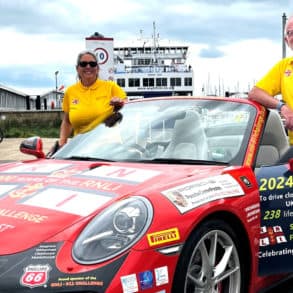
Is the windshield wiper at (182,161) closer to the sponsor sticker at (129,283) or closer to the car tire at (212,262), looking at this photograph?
the car tire at (212,262)

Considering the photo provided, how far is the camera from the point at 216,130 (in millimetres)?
3822

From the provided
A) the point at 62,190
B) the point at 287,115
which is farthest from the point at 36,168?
the point at 287,115

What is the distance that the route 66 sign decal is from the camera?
2418 millimetres

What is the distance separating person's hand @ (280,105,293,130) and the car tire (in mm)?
1174

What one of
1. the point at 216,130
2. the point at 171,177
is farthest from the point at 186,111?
the point at 171,177

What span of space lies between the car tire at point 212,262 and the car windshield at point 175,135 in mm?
633

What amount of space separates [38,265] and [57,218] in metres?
0.32

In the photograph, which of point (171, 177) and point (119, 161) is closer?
point (171, 177)

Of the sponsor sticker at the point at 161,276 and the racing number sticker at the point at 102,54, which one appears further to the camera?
the racing number sticker at the point at 102,54

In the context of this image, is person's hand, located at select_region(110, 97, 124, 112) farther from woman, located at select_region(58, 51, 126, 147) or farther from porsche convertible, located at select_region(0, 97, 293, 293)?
woman, located at select_region(58, 51, 126, 147)

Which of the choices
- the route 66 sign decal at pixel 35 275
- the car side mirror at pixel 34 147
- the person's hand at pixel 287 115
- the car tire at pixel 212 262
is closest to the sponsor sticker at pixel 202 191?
the car tire at pixel 212 262

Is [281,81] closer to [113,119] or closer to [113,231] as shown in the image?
[113,119]

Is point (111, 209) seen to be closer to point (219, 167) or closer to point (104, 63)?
point (219, 167)

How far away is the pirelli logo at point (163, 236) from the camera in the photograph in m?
2.61
